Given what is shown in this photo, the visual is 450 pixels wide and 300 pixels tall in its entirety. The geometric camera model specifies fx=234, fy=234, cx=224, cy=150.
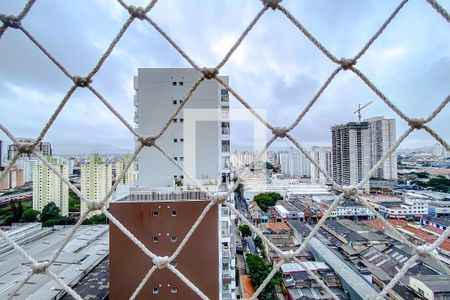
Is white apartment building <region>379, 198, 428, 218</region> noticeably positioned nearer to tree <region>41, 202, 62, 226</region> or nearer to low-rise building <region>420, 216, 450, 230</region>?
low-rise building <region>420, 216, 450, 230</region>

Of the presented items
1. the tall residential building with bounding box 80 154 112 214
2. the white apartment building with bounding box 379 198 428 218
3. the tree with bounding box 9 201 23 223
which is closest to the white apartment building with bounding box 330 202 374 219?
the white apartment building with bounding box 379 198 428 218

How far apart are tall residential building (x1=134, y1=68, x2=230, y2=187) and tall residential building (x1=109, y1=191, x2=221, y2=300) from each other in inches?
46.6

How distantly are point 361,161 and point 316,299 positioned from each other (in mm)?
2726

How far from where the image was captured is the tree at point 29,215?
8086mm

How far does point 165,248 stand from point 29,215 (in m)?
8.60

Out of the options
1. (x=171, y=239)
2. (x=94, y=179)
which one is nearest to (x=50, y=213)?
(x=94, y=179)

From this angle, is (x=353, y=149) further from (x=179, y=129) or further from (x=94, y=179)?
(x=94, y=179)

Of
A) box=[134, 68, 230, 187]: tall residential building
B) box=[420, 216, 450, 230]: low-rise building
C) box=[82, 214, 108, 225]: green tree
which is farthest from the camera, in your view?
box=[82, 214, 108, 225]: green tree

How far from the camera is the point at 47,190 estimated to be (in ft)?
25.6

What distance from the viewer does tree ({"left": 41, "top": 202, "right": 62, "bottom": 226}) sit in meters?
7.89

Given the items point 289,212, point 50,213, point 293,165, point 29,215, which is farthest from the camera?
point 293,165

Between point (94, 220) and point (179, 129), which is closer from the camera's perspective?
point (179, 129)

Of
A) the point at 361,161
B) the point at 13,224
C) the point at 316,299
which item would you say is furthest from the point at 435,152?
the point at 13,224

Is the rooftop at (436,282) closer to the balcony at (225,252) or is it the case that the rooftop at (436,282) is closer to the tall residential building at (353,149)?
the tall residential building at (353,149)
